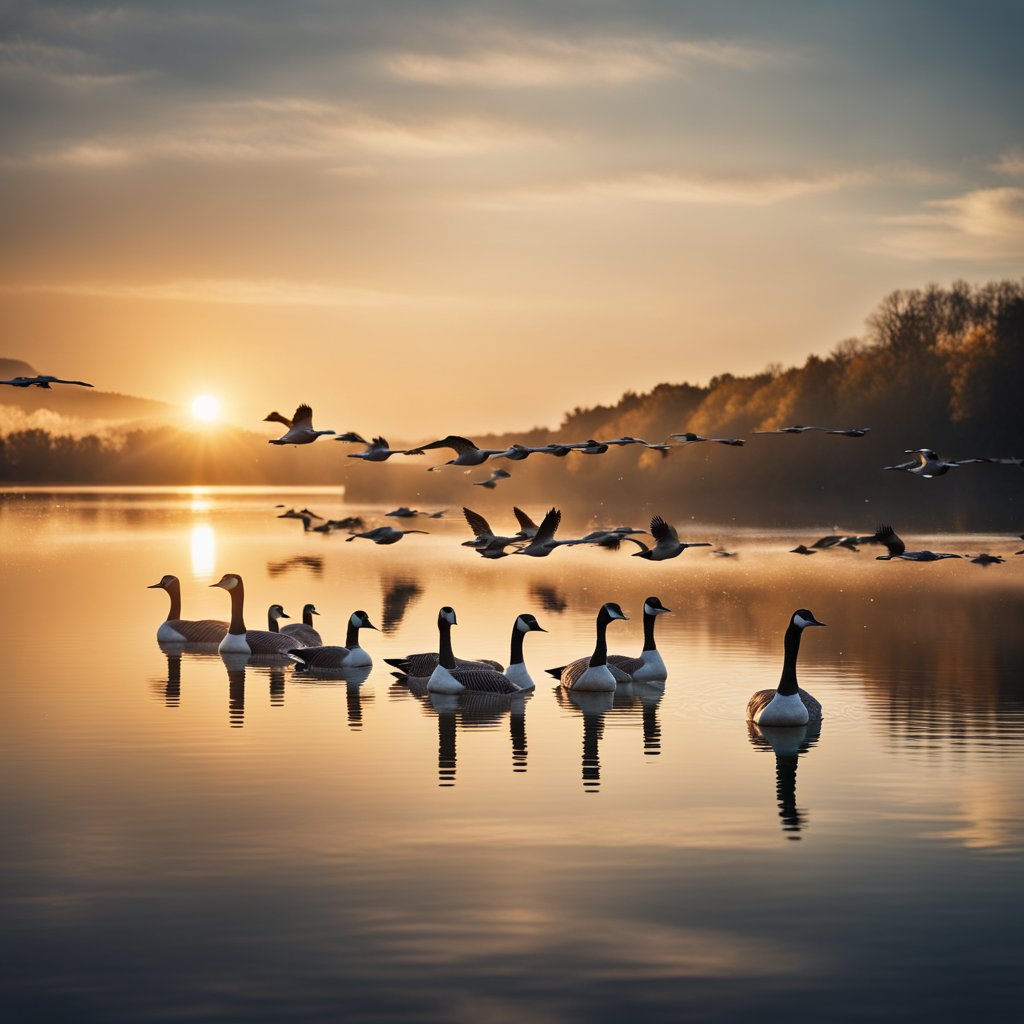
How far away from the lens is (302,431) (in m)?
30.3

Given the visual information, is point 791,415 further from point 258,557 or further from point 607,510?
point 258,557

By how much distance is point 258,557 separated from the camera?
82.9m

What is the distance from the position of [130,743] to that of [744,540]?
7037 cm

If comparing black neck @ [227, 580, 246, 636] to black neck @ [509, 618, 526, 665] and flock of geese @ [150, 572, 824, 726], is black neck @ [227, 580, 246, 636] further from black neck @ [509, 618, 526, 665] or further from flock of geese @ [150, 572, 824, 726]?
black neck @ [509, 618, 526, 665]

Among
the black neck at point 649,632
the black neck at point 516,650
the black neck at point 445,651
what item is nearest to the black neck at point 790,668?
the black neck at point 649,632

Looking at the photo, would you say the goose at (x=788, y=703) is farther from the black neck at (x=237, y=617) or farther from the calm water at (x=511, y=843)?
the black neck at (x=237, y=617)

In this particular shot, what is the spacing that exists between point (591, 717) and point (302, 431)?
7625 mm

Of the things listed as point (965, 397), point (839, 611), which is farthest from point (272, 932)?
point (965, 397)

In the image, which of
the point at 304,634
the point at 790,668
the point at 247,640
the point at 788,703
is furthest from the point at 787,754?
the point at 304,634

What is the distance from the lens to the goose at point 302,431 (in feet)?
98.5

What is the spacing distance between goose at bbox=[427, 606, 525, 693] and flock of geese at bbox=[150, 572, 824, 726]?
19 mm

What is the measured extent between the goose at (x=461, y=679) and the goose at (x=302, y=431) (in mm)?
4396

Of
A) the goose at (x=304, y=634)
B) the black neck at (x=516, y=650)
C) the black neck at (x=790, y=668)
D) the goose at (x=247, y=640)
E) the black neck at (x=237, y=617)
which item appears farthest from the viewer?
the goose at (x=304, y=634)

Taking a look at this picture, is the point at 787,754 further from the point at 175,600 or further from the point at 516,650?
the point at 175,600
